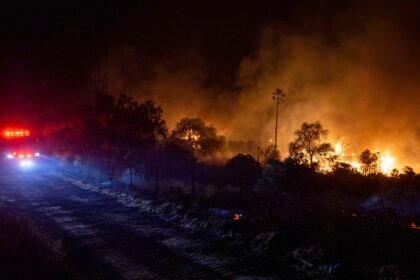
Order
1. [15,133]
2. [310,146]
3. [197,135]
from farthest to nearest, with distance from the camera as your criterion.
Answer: [197,135], [310,146], [15,133]

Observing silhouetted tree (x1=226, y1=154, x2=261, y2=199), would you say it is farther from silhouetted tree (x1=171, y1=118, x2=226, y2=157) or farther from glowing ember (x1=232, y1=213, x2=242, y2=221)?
silhouetted tree (x1=171, y1=118, x2=226, y2=157)

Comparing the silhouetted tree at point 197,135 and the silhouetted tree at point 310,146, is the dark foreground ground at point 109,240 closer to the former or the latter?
the silhouetted tree at point 310,146

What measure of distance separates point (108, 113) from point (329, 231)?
25525 mm

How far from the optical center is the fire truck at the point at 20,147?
3825 cm

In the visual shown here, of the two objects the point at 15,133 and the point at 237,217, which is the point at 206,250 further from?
the point at 15,133

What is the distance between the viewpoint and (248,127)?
10919cm

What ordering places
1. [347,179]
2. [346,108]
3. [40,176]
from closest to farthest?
[347,179] < [40,176] < [346,108]

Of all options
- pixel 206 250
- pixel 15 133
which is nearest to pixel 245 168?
pixel 15 133

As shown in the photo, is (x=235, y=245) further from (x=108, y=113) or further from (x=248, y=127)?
(x=248, y=127)

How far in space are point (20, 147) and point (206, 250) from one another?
3065 centimetres

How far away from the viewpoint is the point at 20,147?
38594mm

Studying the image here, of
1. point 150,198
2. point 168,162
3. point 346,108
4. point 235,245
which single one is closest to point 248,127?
point 346,108

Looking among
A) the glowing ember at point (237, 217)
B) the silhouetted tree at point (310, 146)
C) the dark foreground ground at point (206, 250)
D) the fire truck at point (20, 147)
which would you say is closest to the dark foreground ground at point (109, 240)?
the dark foreground ground at point (206, 250)

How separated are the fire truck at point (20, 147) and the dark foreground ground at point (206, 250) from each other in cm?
2352
